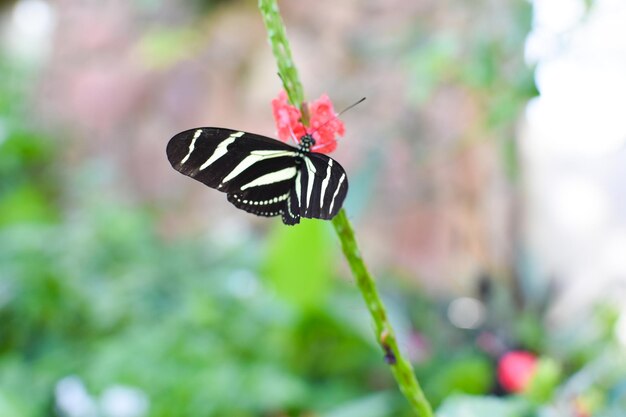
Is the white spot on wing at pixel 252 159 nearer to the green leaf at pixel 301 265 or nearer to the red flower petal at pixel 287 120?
the red flower petal at pixel 287 120

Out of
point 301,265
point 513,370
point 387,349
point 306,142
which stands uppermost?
point 301,265

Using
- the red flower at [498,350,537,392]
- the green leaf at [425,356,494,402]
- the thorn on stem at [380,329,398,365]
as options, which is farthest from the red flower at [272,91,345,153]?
the green leaf at [425,356,494,402]

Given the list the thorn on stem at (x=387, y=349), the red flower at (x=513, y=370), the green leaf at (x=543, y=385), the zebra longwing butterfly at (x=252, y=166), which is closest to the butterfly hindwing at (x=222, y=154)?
the zebra longwing butterfly at (x=252, y=166)

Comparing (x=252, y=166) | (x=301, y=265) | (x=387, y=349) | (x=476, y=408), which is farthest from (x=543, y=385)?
(x=301, y=265)

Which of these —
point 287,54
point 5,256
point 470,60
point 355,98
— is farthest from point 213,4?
point 287,54

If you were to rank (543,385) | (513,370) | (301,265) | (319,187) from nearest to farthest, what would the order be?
(319,187), (543,385), (513,370), (301,265)

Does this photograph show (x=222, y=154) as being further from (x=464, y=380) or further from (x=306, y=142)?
(x=464, y=380)

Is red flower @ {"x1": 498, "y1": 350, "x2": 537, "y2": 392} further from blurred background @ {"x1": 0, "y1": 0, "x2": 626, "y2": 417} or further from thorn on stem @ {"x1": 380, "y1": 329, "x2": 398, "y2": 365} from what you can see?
thorn on stem @ {"x1": 380, "y1": 329, "x2": 398, "y2": 365}

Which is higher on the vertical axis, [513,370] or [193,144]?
[513,370]
